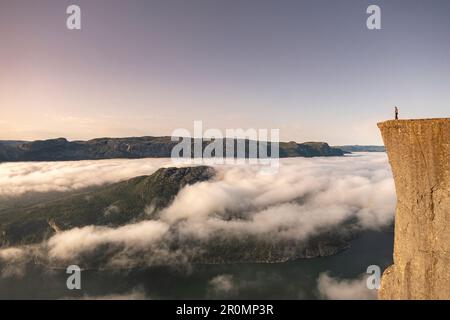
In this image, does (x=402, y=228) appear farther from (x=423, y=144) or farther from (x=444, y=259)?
(x=423, y=144)
